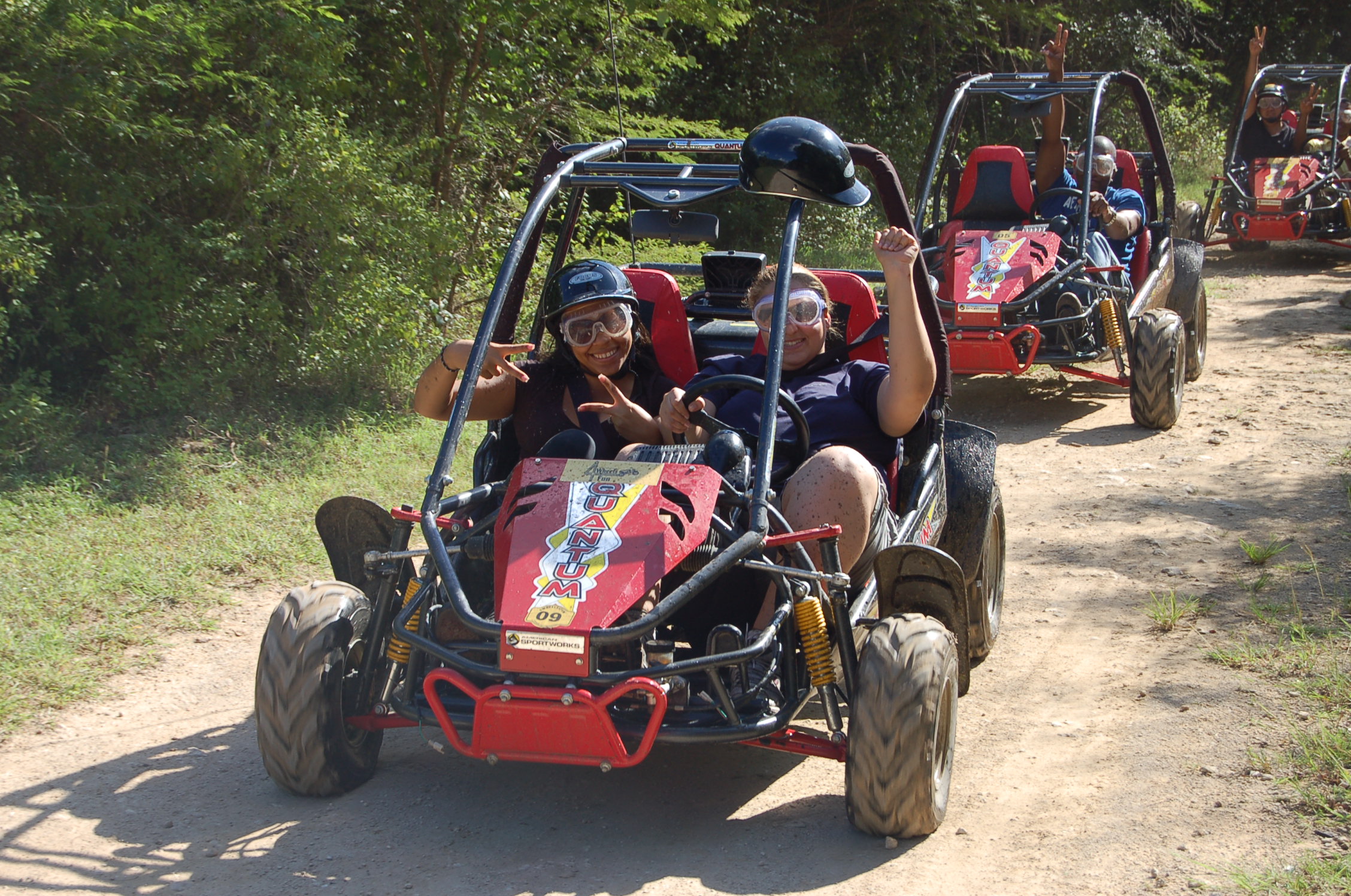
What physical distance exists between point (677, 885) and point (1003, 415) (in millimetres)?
6259

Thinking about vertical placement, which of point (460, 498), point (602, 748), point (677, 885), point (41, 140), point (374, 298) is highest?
point (41, 140)

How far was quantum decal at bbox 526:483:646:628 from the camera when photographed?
10.9 feet

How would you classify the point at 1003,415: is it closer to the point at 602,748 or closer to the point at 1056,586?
the point at 1056,586

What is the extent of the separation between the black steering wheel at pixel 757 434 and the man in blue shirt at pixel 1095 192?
5190 millimetres

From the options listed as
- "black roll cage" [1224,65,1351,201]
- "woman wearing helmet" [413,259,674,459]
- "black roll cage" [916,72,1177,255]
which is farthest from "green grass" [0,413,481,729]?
"black roll cage" [1224,65,1351,201]

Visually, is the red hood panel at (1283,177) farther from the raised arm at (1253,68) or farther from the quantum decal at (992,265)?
the quantum decal at (992,265)

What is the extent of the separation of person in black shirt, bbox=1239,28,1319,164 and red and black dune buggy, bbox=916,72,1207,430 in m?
5.32

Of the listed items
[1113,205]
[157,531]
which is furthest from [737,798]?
[1113,205]

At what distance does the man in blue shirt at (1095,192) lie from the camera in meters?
8.70

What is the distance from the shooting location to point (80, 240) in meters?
7.30

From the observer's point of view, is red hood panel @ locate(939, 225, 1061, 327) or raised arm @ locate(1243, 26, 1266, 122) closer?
red hood panel @ locate(939, 225, 1061, 327)

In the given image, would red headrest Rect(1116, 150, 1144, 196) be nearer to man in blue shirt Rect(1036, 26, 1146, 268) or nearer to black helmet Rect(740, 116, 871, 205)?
man in blue shirt Rect(1036, 26, 1146, 268)

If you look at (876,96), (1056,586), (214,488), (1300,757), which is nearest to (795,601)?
(1300,757)

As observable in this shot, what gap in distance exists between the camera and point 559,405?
4.47 metres
